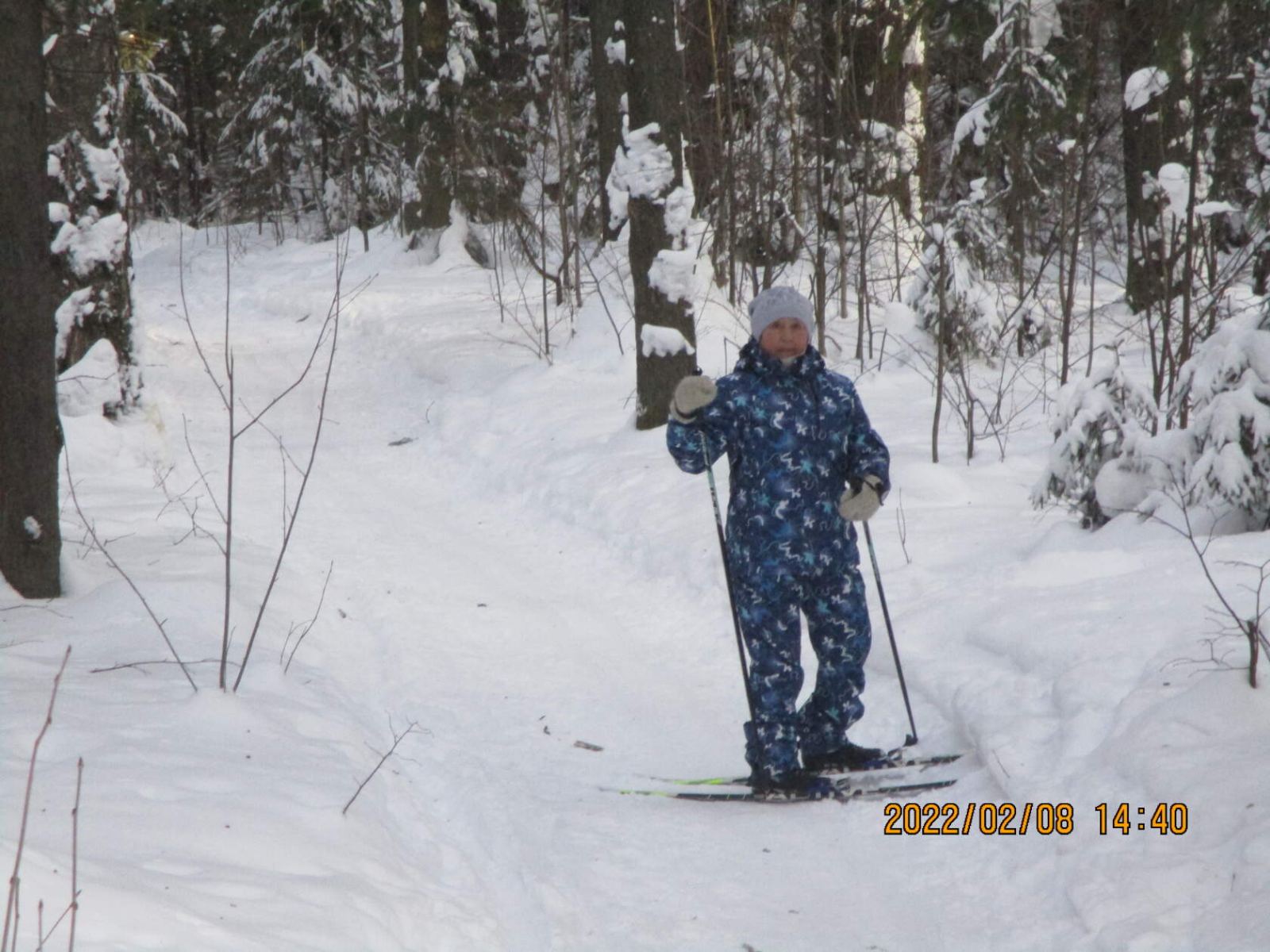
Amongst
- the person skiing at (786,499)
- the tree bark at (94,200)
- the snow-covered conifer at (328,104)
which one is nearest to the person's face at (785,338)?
the person skiing at (786,499)

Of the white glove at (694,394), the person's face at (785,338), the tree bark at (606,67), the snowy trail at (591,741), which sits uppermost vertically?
the tree bark at (606,67)

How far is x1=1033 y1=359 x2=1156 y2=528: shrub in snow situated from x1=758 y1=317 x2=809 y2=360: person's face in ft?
8.50

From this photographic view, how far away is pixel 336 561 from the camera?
25.2 ft

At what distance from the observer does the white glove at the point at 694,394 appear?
4.29 meters

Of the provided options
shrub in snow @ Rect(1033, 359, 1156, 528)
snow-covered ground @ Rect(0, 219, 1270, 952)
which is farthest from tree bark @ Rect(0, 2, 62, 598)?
shrub in snow @ Rect(1033, 359, 1156, 528)

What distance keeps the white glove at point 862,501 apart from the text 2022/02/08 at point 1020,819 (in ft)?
3.53

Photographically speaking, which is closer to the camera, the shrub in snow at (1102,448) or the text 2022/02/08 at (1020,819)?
the text 2022/02/08 at (1020,819)

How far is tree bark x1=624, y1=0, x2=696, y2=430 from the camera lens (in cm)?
938

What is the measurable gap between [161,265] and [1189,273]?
25320mm

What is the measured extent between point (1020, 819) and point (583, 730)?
204cm

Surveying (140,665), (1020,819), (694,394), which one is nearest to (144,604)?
(140,665)

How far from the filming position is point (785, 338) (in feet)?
14.3

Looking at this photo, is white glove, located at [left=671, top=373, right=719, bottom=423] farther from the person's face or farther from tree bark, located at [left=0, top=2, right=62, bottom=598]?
tree bark, located at [left=0, top=2, right=62, bottom=598]

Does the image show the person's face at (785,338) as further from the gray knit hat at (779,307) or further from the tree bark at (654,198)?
the tree bark at (654,198)
